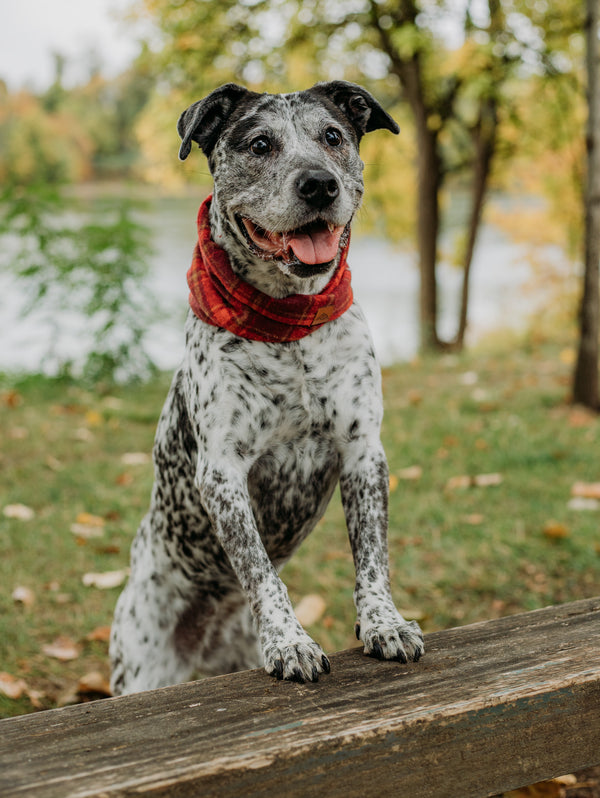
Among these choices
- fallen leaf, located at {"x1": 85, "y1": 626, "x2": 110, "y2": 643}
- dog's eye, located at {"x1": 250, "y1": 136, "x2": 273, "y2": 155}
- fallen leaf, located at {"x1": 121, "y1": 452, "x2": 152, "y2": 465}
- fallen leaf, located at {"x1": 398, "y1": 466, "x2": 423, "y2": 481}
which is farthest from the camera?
fallen leaf, located at {"x1": 121, "y1": 452, "x2": 152, "y2": 465}

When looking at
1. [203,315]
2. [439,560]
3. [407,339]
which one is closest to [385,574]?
[203,315]

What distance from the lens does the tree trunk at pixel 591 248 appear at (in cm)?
609

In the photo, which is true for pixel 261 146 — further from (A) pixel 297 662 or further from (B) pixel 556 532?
(B) pixel 556 532

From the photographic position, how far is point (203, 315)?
90.0 inches

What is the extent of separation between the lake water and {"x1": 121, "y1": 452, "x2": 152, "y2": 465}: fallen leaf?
1.84 meters

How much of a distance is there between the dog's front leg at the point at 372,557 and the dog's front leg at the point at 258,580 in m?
0.17

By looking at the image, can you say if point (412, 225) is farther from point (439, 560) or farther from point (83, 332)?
point (439, 560)

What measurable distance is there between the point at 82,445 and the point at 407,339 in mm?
8384

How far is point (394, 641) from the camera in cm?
198

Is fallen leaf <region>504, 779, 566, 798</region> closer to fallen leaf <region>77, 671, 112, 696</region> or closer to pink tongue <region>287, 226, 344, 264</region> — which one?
fallen leaf <region>77, 671, 112, 696</region>

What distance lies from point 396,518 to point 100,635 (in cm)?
184

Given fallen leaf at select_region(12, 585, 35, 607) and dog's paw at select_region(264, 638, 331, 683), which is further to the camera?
fallen leaf at select_region(12, 585, 35, 607)

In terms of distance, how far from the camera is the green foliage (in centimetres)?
776

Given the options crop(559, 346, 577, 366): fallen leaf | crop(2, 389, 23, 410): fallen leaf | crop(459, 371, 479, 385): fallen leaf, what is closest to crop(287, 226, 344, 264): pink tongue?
crop(2, 389, 23, 410): fallen leaf
